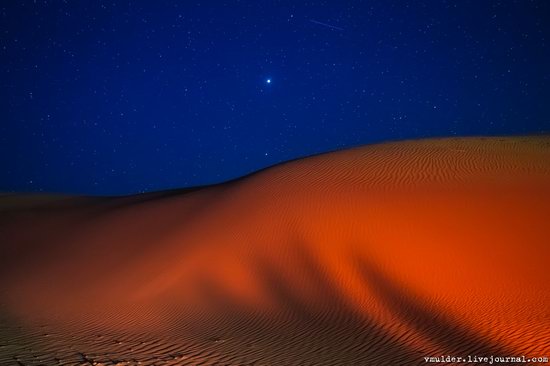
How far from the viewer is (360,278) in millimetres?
10195

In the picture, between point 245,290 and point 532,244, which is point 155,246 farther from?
point 532,244

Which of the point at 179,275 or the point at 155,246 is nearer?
the point at 179,275

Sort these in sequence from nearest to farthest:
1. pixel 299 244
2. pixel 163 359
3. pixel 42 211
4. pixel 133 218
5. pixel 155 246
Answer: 1. pixel 163 359
2. pixel 299 244
3. pixel 155 246
4. pixel 133 218
5. pixel 42 211

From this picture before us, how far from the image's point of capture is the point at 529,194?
12.5 metres

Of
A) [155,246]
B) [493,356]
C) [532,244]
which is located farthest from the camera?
[155,246]

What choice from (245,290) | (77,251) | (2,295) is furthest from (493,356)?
(77,251)

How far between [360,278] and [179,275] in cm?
558

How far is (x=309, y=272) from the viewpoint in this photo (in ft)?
35.8

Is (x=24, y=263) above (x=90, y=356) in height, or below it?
above

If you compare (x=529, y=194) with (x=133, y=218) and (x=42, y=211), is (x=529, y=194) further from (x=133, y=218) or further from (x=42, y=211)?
(x=42, y=211)

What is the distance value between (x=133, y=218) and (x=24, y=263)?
4793 mm

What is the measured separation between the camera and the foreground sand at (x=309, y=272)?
6969 mm

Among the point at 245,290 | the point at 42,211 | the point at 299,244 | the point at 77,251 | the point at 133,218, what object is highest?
the point at 42,211

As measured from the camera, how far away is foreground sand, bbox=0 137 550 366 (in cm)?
697
